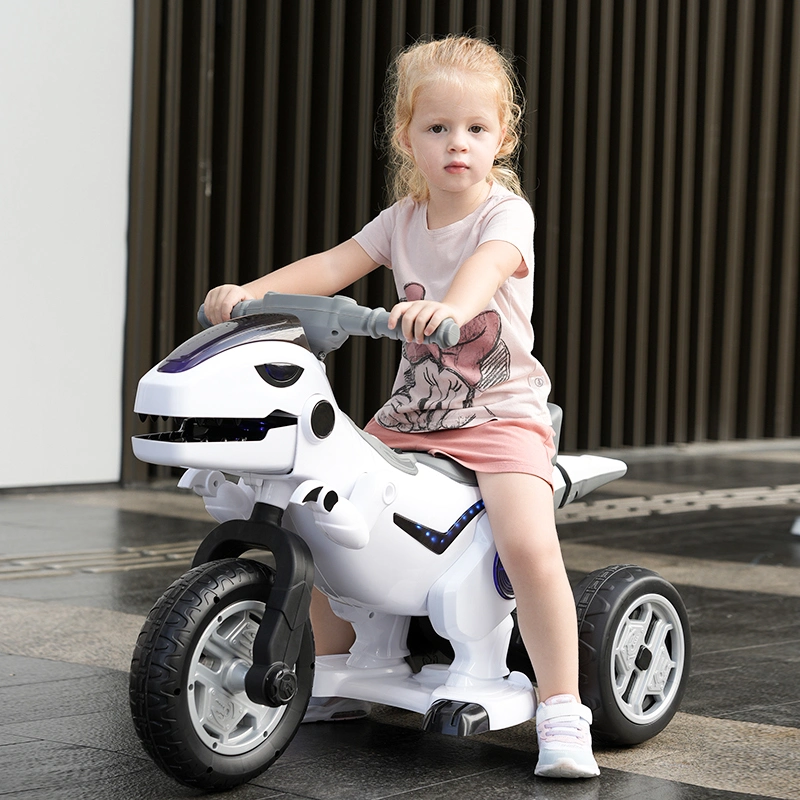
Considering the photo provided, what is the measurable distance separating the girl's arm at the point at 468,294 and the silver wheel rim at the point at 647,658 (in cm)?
76

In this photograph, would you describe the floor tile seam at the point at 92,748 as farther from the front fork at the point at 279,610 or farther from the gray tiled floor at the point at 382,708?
the front fork at the point at 279,610

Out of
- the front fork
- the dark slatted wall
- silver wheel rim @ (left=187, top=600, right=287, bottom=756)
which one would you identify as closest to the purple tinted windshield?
the front fork

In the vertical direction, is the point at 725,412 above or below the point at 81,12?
below

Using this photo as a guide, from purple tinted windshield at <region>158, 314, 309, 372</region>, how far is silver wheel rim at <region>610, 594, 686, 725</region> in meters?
0.94

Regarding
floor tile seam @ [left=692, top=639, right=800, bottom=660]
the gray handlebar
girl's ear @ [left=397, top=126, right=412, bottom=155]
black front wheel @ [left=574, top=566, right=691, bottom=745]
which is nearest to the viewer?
the gray handlebar

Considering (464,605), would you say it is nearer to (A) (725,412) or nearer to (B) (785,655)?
(B) (785,655)

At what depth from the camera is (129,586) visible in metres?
4.48

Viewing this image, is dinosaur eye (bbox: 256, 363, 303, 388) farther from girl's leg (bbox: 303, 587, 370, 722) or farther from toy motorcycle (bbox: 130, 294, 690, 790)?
girl's leg (bbox: 303, 587, 370, 722)

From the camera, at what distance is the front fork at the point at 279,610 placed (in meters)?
2.28

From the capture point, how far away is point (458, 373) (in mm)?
2695

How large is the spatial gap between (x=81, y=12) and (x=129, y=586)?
3.82 m

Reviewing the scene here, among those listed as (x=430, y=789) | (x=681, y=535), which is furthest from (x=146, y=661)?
(x=681, y=535)

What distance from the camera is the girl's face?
2.62 metres

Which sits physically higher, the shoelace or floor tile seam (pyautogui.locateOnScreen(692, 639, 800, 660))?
the shoelace
